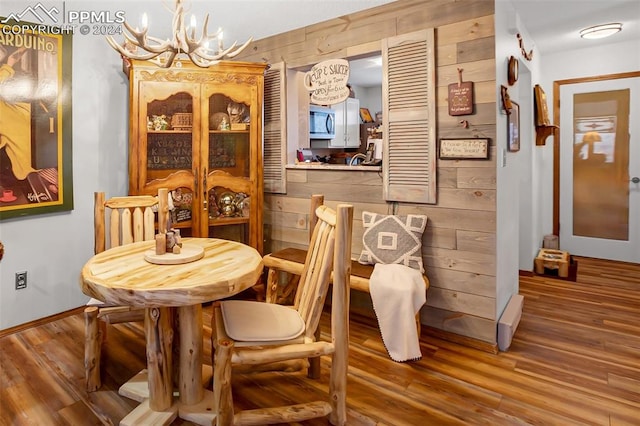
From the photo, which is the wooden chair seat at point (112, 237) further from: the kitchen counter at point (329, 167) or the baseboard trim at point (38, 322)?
the kitchen counter at point (329, 167)

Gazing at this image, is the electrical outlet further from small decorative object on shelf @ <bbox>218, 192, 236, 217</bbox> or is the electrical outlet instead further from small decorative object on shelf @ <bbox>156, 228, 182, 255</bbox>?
small decorative object on shelf @ <bbox>156, 228, 182, 255</bbox>

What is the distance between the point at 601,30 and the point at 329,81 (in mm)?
2676

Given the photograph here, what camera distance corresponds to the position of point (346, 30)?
9.96 ft

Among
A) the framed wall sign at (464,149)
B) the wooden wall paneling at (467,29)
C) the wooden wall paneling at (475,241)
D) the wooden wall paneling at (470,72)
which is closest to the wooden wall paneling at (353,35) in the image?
the wooden wall paneling at (467,29)

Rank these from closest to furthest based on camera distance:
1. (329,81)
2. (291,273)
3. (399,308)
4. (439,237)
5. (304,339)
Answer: (304,339) < (399,308) < (439,237) < (291,273) < (329,81)

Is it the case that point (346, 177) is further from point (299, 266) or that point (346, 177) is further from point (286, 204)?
point (299, 266)

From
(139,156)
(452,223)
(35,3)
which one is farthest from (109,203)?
(452,223)

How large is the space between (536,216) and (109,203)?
4.15m

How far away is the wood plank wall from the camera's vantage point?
2.46 meters

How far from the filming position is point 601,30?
12.2ft

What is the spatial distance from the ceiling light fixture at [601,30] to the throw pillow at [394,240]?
2710mm

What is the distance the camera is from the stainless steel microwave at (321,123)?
5.14 m

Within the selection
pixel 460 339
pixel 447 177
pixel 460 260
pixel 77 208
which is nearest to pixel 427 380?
pixel 460 339

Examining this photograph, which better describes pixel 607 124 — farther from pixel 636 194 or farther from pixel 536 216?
pixel 536 216
